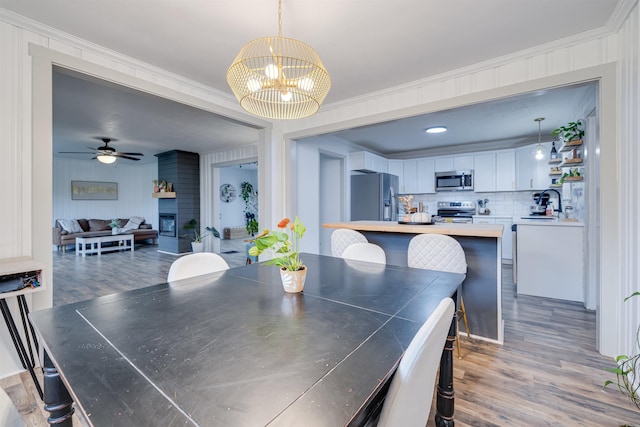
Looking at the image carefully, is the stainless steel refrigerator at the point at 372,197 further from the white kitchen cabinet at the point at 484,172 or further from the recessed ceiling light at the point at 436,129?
the white kitchen cabinet at the point at 484,172

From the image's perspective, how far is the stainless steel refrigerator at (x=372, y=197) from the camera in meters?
5.52

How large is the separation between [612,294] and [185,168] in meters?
7.60

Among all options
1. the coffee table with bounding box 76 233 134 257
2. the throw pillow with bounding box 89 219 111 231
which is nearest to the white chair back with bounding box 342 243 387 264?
the coffee table with bounding box 76 233 134 257

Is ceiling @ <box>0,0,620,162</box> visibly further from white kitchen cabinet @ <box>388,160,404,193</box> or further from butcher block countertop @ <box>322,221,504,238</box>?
white kitchen cabinet @ <box>388,160,404,193</box>

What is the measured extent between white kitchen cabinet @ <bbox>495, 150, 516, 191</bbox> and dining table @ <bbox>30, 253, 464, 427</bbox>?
5001 mm

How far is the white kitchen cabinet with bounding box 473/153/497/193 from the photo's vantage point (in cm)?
562

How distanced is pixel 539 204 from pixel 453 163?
1679mm

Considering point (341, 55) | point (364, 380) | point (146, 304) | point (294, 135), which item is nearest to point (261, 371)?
point (364, 380)

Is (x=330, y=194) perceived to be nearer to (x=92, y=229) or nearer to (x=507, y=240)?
(x=507, y=240)

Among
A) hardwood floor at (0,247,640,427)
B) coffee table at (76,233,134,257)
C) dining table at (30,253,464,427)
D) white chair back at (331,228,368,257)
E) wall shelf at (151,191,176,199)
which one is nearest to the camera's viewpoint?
dining table at (30,253,464,427)

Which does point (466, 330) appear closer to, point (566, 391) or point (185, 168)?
point (566, 391)

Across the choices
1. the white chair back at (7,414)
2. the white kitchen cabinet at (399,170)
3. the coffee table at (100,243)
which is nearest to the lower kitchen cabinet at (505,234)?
the white kitchen cabinet at (399,170)

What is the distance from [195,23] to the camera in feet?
6.90

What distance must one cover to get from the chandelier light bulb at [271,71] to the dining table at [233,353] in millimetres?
1148
